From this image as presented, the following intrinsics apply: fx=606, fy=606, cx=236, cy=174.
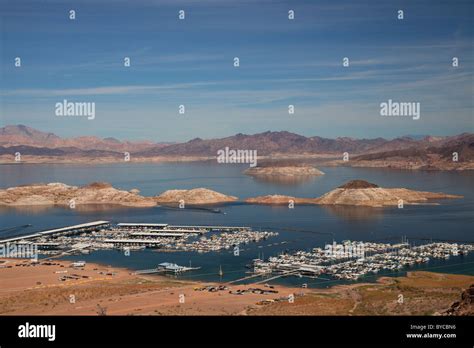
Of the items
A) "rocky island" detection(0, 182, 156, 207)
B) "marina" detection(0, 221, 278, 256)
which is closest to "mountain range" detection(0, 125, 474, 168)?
"rocky island" detection(0, 182, 156, 207)

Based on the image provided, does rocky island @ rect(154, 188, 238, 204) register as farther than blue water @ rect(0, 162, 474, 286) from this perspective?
Yes

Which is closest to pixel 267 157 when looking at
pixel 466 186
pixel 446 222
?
pixel 466 186

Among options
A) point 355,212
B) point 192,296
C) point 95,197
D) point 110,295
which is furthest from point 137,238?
point 95,197

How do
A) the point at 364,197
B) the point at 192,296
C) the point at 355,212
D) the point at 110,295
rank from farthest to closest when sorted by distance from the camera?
1. the point at 364,197
2. the point at 355,212
3. the point at 110,295
4. the point at 192,296

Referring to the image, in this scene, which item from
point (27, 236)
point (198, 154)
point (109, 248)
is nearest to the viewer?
point (109, 248)

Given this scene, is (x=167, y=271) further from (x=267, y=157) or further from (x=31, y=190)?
(x=267, y=157)
